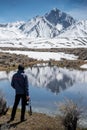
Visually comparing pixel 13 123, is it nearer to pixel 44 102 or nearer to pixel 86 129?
pixel 86 129

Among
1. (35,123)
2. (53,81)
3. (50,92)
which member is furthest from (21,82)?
(53,81)

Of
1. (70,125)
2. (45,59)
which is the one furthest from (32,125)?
(45,59)

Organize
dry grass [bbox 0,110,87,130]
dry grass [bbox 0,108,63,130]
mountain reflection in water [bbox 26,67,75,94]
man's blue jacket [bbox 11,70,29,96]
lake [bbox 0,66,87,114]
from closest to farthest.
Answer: dry grass [bbox 0,110,87,130] → dry grass [bbox 0,108,63,130] → man's blue jacket [bbox 11,70,29,96] → lake [bbox 0,66,87,114] → mountain reflection in water [bbox 26,67,75,94]

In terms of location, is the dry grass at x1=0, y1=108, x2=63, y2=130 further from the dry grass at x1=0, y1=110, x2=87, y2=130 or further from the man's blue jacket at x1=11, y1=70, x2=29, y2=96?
the man's blue jacket at x1=11, y1=70, x2=29, y2=96

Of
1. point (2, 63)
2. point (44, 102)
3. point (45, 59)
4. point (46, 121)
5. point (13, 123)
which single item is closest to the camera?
point (13, 123)

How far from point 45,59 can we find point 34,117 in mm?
88945

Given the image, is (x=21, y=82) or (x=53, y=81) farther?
(x=53, y=81)

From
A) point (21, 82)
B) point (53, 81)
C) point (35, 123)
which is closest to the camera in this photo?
point (21, 82)

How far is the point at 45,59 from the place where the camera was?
105812mm

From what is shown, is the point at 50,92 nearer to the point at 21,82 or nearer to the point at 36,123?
the point at 36,123

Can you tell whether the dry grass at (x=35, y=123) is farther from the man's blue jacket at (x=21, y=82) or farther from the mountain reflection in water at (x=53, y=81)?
the mountain reflection in water at (x=53, y=81)

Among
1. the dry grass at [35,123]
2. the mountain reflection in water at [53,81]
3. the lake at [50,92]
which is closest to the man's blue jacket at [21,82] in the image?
the dry grass at [35,123]

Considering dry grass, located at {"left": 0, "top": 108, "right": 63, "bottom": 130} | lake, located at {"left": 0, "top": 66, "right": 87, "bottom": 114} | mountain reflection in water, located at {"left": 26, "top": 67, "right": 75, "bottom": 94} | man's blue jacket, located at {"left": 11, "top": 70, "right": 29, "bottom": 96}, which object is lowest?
mountain reflection in water, located at {"left": 26, "top": 67, "right": 75, "bottom": 94}

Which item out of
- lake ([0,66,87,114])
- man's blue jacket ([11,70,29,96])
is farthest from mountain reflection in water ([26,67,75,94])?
man's blue jacket ([11,70,29,96])
